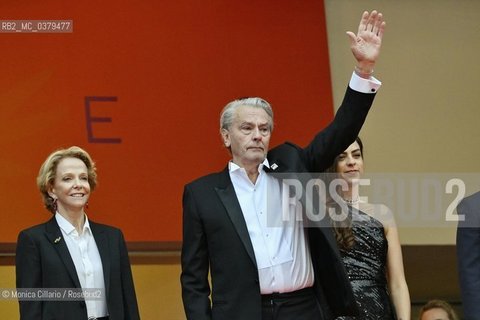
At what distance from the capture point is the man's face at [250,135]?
354cm

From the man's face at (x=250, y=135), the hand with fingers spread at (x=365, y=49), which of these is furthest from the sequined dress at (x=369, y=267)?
the hand with fingers spread at (x=365, y=49)

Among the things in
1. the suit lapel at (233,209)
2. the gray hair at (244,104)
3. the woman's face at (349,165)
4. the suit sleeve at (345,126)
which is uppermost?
the gray hair at (244,104)

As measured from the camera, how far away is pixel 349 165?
4238 mm

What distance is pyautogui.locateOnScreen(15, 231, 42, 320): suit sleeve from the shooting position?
3.75m

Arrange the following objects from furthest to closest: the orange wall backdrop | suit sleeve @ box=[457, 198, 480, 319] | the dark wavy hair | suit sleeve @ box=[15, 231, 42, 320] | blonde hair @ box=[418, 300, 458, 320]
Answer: the orange wall backdrop, blonde hair @ box=[418, 300, 458, 320], the dark wavy hair, suit sleeve @ box=[15, 231, 42, 320], suit sleeve @ box=[457, 198, 480, 319]

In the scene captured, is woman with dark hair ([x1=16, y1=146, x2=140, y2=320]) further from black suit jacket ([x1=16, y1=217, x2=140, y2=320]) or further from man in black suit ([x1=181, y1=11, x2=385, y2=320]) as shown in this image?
man in black suit ([x1=181, y1=11, x2=385, y2=320])

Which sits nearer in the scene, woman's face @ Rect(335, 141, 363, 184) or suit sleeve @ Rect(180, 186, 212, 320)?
suit sleeve @ Rect(180, 186, 212, 320)

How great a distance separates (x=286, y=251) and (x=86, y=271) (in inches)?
36.3

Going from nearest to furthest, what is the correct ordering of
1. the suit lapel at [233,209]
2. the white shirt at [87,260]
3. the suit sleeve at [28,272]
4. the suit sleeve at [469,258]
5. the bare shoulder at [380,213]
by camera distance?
the suit sleeve at [469,258] → the suit lapel at [233,209] → the suit sleeve at [28,272] → the white shirt at [87,260] → the bare shoulder at [380,213]

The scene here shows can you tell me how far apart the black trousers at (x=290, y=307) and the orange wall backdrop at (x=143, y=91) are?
5.13 feet

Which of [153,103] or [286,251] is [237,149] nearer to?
[286,251]

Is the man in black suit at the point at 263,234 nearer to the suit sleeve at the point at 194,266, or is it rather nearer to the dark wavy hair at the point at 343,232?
the suit sleeve at the point at 194,266

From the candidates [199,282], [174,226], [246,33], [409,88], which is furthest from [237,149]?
[409,88]

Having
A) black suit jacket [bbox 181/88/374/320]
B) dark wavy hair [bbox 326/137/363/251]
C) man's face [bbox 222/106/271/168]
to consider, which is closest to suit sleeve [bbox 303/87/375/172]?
black suit jacket [bbox 181/88/374/320]
